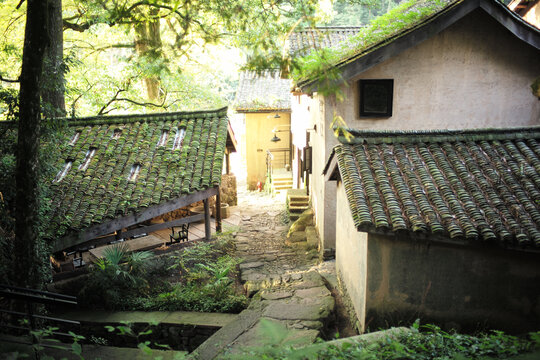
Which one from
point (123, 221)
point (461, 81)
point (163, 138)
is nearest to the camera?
point (123, 221)

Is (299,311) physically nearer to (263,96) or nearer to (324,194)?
(324,194)

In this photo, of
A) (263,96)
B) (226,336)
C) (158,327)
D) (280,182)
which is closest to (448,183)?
(226,336)

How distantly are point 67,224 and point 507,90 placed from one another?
477 inches

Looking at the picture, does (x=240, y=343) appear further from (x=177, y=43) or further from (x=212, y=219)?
(x=212, y=219)

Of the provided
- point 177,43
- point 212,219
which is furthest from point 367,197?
point 212,219

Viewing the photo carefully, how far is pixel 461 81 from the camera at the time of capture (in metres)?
11.0

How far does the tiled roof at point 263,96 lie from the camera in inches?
889

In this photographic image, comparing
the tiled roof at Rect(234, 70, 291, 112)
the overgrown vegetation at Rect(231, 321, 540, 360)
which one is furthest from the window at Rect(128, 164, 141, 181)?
the tiled roof at Rect(234, 70, 291, 112)

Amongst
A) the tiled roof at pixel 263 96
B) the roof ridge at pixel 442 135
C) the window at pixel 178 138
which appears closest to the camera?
the roof ridge at pixel 442 135

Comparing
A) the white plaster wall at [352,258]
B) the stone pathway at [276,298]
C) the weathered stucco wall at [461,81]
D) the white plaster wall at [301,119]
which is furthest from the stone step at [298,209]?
the white plaster wall at [352,258]

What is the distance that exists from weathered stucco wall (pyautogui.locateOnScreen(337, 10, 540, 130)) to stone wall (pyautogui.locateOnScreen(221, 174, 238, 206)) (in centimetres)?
881

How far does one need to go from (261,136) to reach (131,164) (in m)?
13.7

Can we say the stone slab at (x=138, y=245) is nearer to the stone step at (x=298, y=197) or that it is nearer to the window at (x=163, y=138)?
the window at (x=163, y=138)

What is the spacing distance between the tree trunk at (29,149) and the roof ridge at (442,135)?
5577 millimetres
